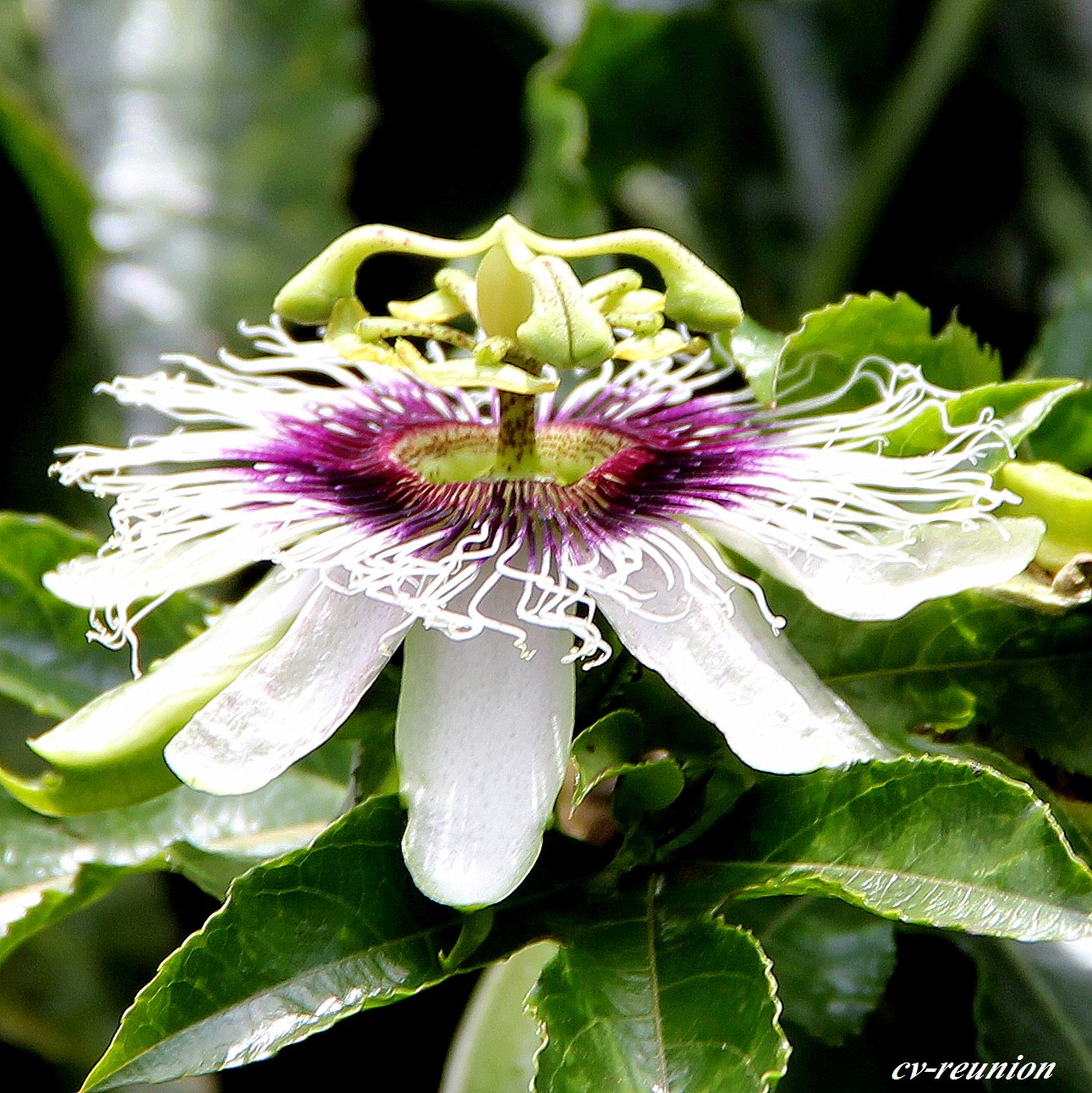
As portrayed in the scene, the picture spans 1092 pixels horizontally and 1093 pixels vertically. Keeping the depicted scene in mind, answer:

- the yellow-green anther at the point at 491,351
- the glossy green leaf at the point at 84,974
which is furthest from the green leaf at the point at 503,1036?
the glossy green leaf at the point at 84,974

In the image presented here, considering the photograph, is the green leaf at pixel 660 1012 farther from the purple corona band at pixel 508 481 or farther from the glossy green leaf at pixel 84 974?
the glossy green leaf at pixel 84 974

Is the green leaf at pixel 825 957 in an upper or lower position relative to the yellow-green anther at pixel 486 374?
lower

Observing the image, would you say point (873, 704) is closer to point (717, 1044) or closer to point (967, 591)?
point (967, 591)

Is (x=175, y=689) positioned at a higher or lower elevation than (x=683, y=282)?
lower

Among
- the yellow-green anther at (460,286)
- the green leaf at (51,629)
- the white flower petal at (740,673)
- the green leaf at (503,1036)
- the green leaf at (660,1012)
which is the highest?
the yellow-green anther at (460,286)

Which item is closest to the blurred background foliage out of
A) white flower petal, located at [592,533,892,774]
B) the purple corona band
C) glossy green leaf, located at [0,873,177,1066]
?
glossy green leaf, located at [0,873,177,1066]

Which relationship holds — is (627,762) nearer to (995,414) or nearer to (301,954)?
(301,954)

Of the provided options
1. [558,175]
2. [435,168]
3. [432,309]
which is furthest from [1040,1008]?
[435,168]
